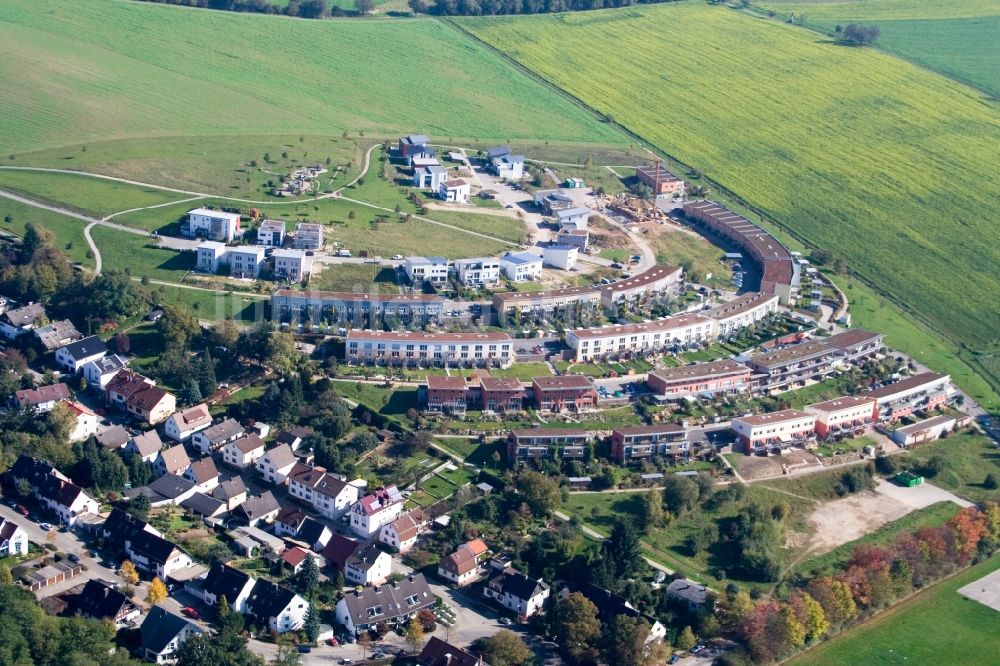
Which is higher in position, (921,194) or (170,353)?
(921,194)

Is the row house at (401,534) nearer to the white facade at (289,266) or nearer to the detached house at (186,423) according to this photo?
the detached house at (186,423)

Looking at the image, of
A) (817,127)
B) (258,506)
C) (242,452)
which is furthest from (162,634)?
(817,127)

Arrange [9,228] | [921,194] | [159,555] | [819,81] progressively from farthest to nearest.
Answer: [819,81], [921,194], [9,228], [159,555]

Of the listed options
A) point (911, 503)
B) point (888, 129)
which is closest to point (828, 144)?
point (888, 129)

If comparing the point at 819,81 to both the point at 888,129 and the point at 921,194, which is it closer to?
the point at 888,129

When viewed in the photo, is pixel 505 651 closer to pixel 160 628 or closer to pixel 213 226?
pixel 160 628

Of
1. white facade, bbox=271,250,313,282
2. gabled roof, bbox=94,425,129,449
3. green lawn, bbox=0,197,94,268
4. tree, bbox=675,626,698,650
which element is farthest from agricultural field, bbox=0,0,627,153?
tree, bbox=675,626,698,650

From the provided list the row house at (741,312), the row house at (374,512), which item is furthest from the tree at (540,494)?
the row house at (741,312)
